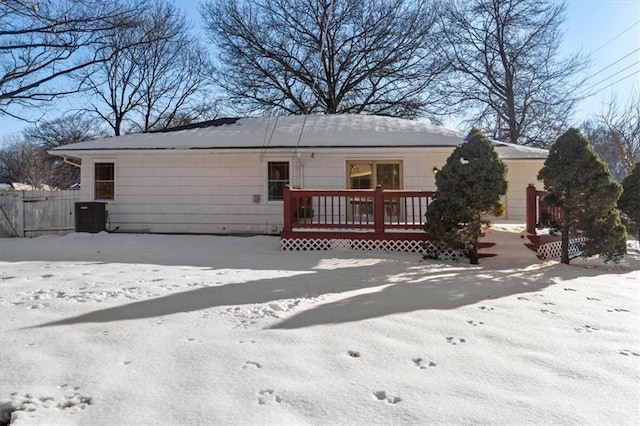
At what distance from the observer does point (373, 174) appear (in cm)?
1162

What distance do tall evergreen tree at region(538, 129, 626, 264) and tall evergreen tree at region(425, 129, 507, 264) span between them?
1165mm

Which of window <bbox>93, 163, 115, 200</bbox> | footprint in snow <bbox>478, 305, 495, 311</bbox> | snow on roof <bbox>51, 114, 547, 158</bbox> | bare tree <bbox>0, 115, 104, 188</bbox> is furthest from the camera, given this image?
bare tree <bbox>0, 115, 104, 188</bbox>

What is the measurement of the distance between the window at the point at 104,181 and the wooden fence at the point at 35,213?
1.28m

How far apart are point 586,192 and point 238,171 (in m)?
8.33

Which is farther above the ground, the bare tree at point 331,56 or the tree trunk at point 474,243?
the bare tree at point 331,56

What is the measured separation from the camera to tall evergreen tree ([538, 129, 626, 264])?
24.9 ft

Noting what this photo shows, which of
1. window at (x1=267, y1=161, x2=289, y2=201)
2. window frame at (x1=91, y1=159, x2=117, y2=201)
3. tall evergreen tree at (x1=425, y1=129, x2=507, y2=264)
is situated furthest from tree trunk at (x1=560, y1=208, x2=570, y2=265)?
window frame at (x1=91, y1=159, x2=117, y2=201)

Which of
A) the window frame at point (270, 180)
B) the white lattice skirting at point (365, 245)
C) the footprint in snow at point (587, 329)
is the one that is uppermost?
the window frame at point (270, 180)

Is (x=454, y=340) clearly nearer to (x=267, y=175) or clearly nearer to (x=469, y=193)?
(x=469, y=193)

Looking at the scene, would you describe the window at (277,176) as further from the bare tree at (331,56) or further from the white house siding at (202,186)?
the bare tree at (331,56)

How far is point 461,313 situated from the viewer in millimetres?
4109

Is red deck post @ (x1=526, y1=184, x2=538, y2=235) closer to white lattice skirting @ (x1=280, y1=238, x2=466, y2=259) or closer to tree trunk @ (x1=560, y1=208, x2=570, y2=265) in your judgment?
tree trunk @ (x1=560, y1=208, x2=570, y2=265)

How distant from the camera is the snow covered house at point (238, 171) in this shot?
11258mm

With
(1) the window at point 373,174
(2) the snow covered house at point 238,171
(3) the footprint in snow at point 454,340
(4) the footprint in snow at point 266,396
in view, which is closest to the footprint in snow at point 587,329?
(3) the footprint in snow at point 454,340
